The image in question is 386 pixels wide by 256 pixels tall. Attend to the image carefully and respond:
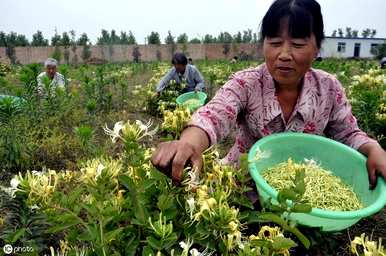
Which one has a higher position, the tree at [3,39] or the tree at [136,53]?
the tree at [3,39]

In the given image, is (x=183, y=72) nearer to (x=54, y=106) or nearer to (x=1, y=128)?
(x=54, y=106)

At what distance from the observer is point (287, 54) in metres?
1.52

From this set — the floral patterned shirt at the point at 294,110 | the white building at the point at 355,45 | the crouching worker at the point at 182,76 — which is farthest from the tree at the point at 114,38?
the floral patterned shirt at the point at 294,110

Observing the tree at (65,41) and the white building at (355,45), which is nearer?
the tree at (65,41)

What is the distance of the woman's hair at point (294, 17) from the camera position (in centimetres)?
150

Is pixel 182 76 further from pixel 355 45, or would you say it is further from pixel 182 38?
pixel 355 45

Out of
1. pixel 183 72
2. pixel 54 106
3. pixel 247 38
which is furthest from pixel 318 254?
pixel 247 38

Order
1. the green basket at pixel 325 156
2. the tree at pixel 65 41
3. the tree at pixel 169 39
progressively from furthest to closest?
1. the tree at pixel 169 39
2. the tree at pixel 65 41
3. the green basket at pixel 325 156

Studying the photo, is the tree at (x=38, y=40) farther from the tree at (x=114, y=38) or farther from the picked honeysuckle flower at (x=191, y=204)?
the picked honeysuckle flower at (x=191, y=204)

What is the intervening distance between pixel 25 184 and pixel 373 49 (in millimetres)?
38398

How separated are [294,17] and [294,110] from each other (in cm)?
43

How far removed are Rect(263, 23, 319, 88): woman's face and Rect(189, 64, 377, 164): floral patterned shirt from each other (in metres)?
0.13

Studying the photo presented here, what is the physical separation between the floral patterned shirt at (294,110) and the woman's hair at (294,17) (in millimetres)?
239

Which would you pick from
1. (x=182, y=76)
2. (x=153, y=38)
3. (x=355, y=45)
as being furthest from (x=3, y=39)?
(x=355, y=45)
